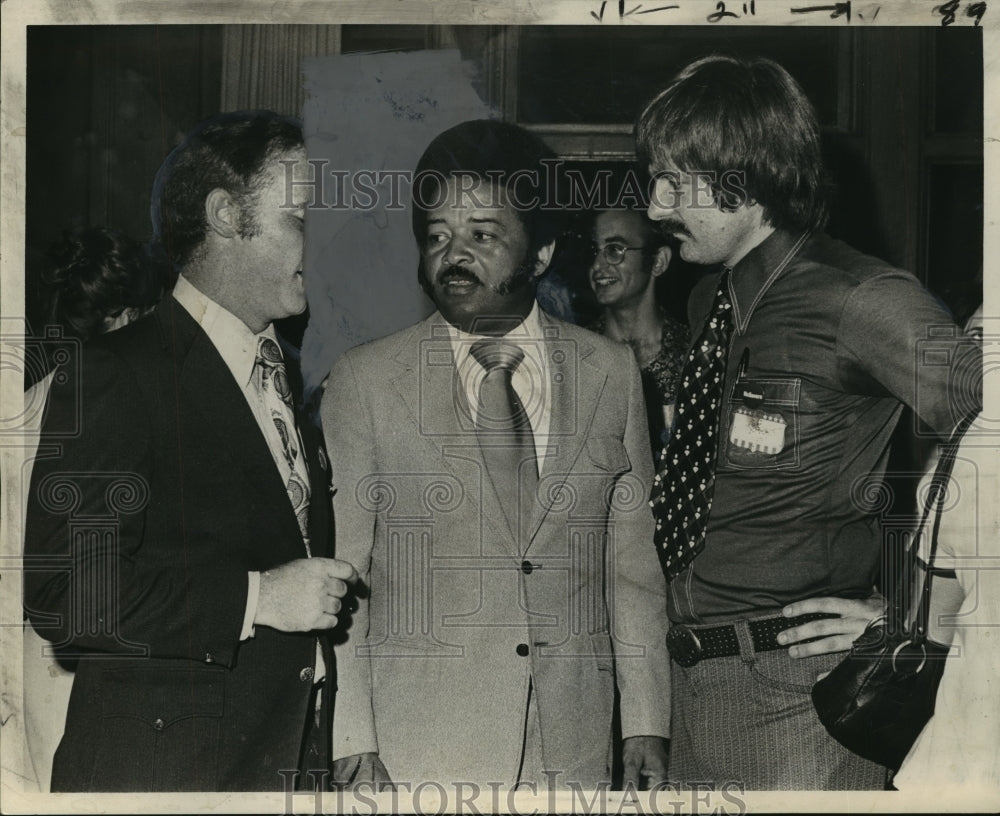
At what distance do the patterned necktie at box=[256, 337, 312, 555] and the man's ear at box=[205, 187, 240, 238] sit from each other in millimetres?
315

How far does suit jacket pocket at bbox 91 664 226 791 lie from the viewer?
10.3 feet

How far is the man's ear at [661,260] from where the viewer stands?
3.29 meters

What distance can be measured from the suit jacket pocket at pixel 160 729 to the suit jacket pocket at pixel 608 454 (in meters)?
1.17

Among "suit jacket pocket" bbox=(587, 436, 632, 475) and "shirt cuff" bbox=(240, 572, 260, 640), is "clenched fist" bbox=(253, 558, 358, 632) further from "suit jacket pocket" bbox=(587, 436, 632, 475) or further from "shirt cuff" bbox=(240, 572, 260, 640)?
"suit jacket pocket" bbox=(587, 436, 632, 475)

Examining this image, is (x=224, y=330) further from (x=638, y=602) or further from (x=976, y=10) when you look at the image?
(x=976, y=10)

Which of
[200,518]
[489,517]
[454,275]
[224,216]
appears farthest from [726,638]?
[224,216]

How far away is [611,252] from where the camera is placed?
10.8 feet

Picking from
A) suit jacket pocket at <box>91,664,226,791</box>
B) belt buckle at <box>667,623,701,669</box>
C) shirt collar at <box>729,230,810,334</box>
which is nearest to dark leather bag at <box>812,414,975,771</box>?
belt buckle at <box>667,623,701,669</box>

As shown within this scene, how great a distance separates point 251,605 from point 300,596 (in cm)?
13

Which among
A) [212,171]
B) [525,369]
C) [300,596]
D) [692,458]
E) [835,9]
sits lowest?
[300,596]

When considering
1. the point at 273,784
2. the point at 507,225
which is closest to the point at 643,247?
the point at 507,225

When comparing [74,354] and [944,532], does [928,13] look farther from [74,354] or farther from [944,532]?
[74,354]

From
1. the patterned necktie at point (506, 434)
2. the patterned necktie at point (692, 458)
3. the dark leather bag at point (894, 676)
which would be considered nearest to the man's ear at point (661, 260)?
the patterned necktie at point (692, 458)

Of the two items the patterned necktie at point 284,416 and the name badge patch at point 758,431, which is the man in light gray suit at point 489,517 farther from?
the name badge patch at point 758,431
